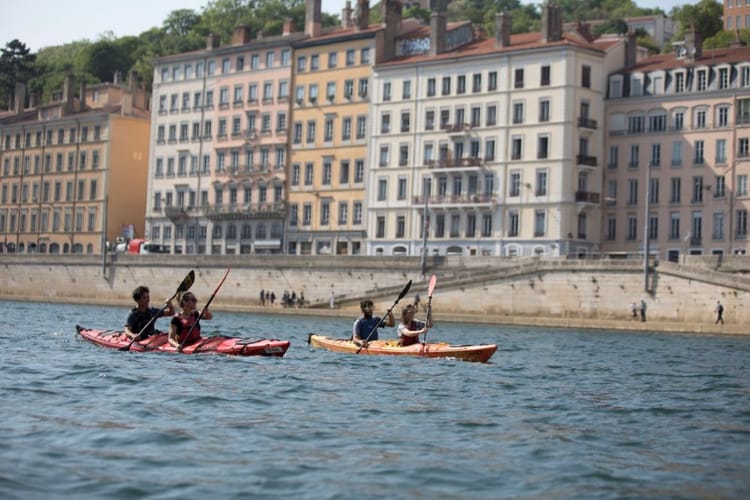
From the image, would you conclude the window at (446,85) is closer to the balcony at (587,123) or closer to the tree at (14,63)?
the balcony at (587,123)

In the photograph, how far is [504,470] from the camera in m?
15.1

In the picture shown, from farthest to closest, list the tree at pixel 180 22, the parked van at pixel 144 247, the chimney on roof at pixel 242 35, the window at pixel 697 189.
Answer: the tree at pixel 180 22 → the chimney on roof at pixel 242 35 → the parked van at pixel 144 247 → the window at pixel 697 189

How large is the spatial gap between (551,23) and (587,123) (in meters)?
6.29

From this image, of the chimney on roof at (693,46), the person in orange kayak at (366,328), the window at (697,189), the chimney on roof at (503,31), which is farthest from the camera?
the chimney on roof at (503,31)

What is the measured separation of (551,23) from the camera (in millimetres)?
74938

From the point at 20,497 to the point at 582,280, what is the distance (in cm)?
4983

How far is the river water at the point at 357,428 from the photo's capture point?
556 inches

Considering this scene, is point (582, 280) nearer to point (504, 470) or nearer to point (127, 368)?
point (127, 368)

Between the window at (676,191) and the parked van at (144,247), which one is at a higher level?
the window at (676,191)

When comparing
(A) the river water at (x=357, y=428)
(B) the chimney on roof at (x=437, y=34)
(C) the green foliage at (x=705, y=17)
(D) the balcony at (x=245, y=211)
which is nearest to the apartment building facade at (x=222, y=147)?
(D) the balcony at (x=245, y=211)

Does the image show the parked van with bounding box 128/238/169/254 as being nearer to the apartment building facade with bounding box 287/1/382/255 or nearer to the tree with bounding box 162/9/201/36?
the apartment building facade with bounding box 287/1/382/255

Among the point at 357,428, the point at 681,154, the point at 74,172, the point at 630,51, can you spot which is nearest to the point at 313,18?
the point at 630,51

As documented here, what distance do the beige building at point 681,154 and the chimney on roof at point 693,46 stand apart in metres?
0.08

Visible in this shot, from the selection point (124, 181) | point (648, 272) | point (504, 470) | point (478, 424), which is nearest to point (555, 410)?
point (478, 424)
